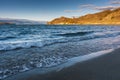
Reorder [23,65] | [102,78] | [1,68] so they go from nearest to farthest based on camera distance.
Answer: [102,78], [1,68], [23,65]

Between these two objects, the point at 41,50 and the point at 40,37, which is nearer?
the point at 41,50

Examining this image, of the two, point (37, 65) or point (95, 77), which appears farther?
point (37, 65)

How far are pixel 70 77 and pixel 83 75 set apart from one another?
0.45m

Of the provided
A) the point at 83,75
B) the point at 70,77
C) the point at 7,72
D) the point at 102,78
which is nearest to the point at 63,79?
the point at 70,77

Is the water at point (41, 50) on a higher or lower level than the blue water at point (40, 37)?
higher

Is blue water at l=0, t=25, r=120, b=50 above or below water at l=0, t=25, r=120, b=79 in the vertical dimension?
below

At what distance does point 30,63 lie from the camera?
8445 mm

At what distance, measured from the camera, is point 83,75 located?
6203 millimetres

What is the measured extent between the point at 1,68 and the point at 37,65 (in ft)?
4.73

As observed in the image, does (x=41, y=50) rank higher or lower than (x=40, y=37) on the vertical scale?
higher

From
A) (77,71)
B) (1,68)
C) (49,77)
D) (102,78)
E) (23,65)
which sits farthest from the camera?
(23,65)

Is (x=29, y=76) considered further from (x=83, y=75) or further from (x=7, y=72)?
(x=83, y=75)

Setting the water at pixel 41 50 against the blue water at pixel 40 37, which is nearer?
the water at pixel 41 50

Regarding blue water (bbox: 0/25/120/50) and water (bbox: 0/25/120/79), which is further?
blue water (bbox: 0/25/120/50)
